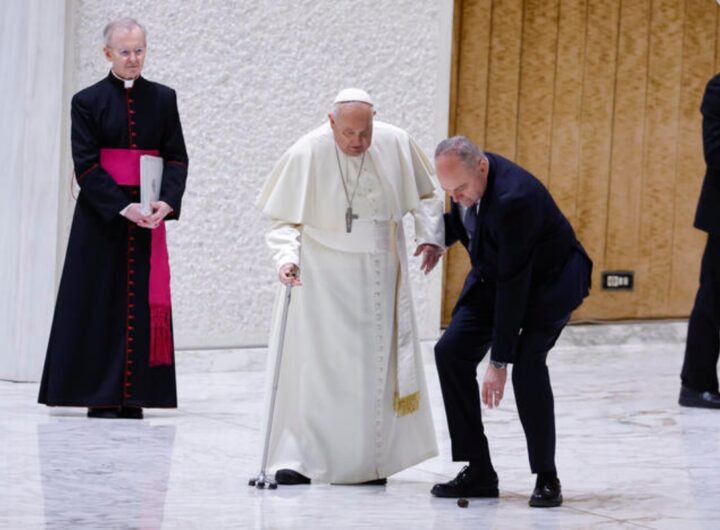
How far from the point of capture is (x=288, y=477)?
19.7ft

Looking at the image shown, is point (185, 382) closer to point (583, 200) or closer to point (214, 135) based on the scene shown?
point (214, 135)

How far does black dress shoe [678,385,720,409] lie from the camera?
26.0ft

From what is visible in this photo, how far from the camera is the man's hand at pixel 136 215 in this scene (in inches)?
280

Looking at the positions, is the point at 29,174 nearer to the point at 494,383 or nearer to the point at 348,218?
the point at 348,218

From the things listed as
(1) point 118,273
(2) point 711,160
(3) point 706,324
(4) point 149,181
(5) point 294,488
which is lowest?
A: (5) point 294,488

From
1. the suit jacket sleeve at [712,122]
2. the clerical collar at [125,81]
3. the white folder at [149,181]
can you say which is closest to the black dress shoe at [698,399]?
the suit jacket sleeve at [712,122]

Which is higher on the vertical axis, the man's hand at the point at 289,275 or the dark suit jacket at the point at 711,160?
the dark suit jacket at the point at 711,160

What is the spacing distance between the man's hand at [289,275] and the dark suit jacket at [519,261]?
57cm

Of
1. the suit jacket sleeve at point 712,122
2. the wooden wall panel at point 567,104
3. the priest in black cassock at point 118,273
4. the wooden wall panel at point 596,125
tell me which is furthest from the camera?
the wooden wall panel at point 596,125

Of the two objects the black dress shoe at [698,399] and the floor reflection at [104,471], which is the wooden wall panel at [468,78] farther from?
the floor reflection at [104,471]

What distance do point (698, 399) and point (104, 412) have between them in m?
2.76

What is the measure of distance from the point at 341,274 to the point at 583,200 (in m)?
4.34

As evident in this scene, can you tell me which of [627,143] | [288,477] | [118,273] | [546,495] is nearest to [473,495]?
[546,495]

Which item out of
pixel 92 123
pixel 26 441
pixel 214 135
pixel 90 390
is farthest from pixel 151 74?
pixel 26 441
